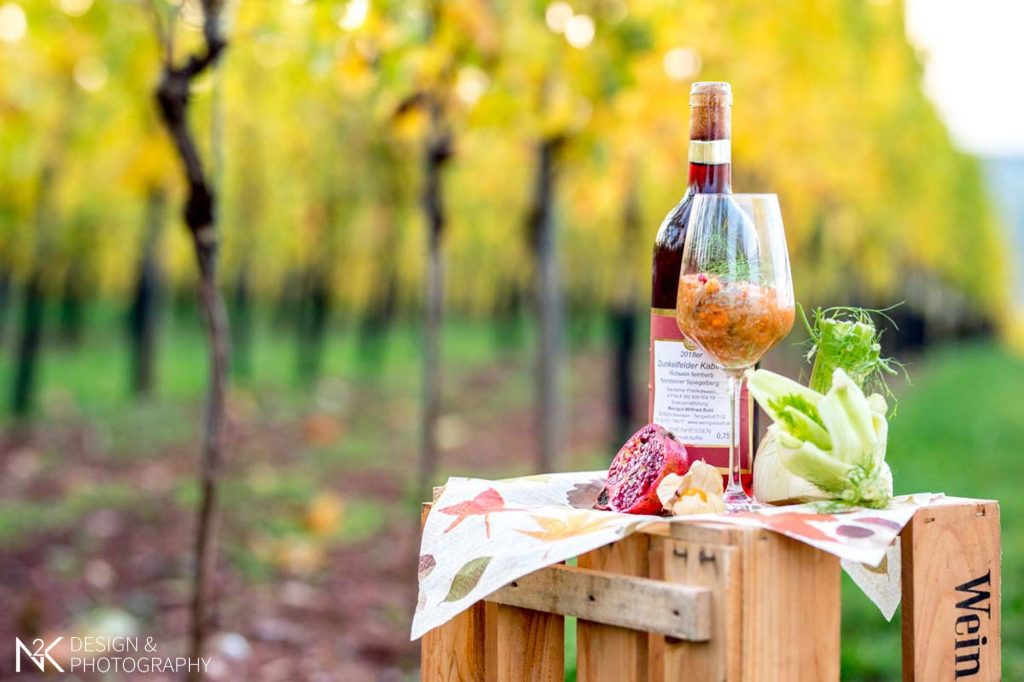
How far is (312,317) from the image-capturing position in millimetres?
19078

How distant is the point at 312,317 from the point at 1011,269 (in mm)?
78224

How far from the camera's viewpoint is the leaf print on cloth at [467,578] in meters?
2.05

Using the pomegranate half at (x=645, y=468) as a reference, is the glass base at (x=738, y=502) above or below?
below

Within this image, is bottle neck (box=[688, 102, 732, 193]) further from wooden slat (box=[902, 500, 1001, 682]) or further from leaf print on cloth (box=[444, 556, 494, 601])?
leaf print on cloth (box=[444, 556, 494, 601])

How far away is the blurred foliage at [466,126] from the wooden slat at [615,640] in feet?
10.1

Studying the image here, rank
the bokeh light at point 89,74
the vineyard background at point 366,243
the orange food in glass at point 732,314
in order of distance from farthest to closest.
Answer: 1. the bokeh light at point 89,74
2. the vineyard background at point 366,243
3. the orange food in glass at point 732,314

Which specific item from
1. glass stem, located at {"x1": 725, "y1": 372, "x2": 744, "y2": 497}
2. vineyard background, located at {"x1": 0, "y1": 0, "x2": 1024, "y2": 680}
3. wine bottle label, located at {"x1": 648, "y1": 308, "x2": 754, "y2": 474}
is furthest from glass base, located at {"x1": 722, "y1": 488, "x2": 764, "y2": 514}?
vineyard background, located at {"x1": 0, "y1": 0, "x2": 1024, "y2": 680}

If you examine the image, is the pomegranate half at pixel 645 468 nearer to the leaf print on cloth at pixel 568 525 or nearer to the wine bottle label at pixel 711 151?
the leaf print on cloth at pixel 568 525

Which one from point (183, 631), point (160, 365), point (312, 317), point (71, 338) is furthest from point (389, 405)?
point (71, 338)

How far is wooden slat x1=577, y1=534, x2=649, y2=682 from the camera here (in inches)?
80.8

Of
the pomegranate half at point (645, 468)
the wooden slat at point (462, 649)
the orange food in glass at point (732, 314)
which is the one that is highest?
the orange food in glass at point (732, 314)

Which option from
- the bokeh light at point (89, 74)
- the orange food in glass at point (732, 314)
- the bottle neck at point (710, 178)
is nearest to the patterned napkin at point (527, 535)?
the orange food in glass at point (732, 314)

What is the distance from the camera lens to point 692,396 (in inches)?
92.0

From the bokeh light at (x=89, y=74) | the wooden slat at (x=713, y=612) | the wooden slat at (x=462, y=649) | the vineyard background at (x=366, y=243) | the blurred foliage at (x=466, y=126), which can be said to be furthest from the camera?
the bokeh light at (x=89, y=74)
